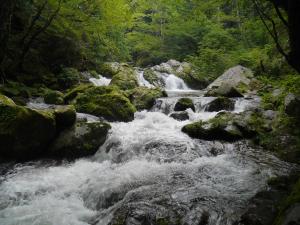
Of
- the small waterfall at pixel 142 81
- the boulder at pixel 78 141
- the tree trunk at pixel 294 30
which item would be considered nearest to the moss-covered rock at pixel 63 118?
the boulder at pixel 78 141

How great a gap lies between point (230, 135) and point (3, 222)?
6855 millimetres

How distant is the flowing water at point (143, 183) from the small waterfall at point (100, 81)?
938 centimetres

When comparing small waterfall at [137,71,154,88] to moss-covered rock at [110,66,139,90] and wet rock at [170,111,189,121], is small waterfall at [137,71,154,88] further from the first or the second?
wet rock at [170,111,189,121]

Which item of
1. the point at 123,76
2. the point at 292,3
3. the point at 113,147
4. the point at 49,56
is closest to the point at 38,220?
the point at 113,147

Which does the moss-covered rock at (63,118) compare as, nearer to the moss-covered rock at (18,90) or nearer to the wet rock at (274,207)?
the moss-covered rock at (18,90)

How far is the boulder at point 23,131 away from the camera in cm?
749

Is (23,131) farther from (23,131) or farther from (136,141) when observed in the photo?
(136,141)

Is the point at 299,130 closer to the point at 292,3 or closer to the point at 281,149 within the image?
the point at 281,149

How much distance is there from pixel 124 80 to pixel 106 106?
7.67 m

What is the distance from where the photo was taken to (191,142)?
9125mm

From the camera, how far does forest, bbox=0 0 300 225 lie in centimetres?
507

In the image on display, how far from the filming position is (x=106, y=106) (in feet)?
39.4

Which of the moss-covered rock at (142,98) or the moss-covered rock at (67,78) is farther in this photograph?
the moss-covered rock at (67,78)

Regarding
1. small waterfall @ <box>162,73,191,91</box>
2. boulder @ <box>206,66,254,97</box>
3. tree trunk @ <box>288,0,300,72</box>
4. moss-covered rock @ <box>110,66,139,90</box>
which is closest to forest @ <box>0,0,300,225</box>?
tree trunk @ <box>288,0,300,72</box>
